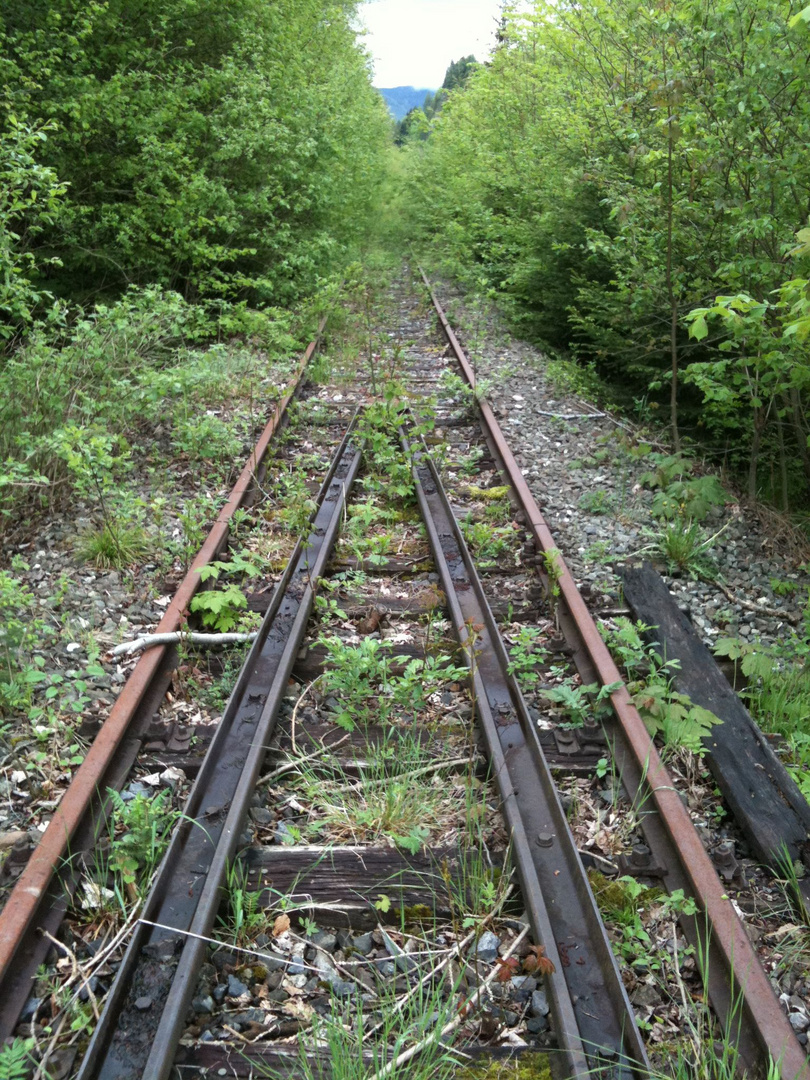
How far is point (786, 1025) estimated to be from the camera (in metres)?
2.07

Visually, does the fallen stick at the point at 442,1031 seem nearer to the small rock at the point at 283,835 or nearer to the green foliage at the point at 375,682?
the small rock at the point at 283,835

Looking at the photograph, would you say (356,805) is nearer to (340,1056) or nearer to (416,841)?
(416,841)

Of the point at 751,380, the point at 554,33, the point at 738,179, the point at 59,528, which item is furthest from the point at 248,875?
the point at 554,33

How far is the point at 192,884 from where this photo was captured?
254cm

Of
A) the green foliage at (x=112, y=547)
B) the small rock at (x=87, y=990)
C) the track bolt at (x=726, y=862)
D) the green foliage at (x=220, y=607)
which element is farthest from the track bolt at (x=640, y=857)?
Result: the green foliage at (x=112, y=547)

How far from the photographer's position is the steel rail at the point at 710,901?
2.05 metres

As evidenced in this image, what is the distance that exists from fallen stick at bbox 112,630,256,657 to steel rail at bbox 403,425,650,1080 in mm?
1135

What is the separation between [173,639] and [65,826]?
1.28 metres

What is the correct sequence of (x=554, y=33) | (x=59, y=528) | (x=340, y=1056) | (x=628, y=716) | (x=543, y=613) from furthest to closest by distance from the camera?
(x=554, y=33) → (x=59, y=528) → (x=543, y=613) → (x=628, y=716) → (x=340, y=1056)

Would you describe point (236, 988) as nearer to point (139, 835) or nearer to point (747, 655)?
point (139, 835)

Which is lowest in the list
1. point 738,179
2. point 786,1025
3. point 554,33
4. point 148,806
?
point 786,1025

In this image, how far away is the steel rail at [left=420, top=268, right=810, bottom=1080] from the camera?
205cm

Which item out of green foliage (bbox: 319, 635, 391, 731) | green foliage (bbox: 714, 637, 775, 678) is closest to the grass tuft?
green foliage (bbox: 319, 635, 391, 731)

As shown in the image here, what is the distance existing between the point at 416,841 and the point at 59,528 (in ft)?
11.7
